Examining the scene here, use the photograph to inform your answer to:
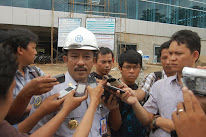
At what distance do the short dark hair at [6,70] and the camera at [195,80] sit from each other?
3.91ft

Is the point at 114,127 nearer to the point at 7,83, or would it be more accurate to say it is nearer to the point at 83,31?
the point at 83,31

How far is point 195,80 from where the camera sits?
1.13 meters

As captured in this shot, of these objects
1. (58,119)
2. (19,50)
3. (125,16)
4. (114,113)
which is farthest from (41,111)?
(125,16)

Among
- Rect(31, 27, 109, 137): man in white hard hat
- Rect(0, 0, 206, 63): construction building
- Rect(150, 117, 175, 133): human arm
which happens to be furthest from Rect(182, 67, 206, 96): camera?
Rect(0, 0, 206, 63): construction building

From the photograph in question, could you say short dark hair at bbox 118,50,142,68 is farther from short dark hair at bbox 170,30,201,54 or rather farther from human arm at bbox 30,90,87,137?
human arm at bbox 30,90,87,137

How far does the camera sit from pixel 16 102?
160 cm

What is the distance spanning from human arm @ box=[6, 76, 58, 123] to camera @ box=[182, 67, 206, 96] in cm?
108

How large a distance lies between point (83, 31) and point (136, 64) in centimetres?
117

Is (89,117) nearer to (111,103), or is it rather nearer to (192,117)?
(111,103)

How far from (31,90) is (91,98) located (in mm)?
550

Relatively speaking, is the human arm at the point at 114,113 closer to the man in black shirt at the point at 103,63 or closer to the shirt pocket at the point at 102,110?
the shirt pocket at the point at 102,110

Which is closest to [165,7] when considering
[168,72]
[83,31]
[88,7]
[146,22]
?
[146,22]

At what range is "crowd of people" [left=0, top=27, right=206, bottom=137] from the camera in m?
1.08

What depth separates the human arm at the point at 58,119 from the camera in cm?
125
